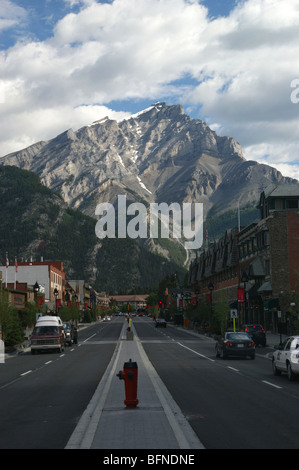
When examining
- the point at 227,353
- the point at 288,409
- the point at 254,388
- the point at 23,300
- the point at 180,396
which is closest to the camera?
the point at 288,409

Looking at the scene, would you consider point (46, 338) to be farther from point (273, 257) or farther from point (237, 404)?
point (273, 257)

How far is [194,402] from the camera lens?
16.5 meters

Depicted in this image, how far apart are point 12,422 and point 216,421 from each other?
457cm

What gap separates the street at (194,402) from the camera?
11344mm

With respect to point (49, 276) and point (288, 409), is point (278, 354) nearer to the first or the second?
point (288, 409)

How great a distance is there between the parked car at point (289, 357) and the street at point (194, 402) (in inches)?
17.5

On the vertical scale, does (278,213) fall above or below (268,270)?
above

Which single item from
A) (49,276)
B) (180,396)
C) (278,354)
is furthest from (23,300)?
(180,396)

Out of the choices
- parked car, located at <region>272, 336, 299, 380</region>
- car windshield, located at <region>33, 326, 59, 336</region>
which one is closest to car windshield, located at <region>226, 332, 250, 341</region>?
parked car, located at <region>272, 336, 299, 380</region>

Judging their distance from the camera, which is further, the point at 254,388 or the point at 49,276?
the point at 49,276

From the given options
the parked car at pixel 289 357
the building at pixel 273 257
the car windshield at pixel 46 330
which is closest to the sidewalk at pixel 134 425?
the parked car at pixel 289 357

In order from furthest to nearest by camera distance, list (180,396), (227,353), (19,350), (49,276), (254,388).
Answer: (49,276) → (19,350) → (227,353) → (254,388) → (180,396)

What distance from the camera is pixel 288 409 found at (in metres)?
15.0

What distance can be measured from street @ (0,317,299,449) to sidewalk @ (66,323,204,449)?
0.32 meters
